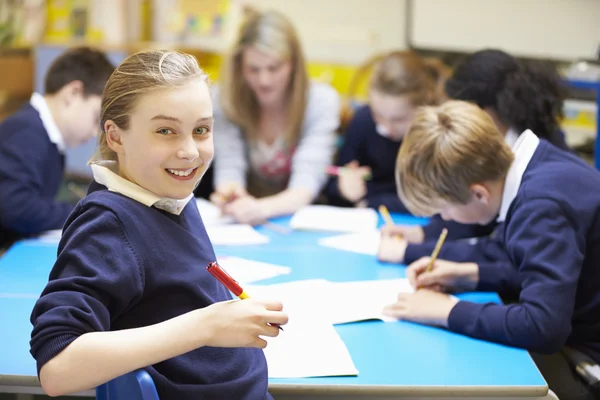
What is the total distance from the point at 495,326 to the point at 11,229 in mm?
1414

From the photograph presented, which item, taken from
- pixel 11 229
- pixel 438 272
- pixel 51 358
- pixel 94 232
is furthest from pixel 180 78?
pixel 11 229

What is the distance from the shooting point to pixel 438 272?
1664 millimetres

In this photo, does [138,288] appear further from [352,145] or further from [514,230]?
[352,145]

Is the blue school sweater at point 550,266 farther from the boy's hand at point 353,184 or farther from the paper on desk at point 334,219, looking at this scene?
the boy's hand at point 353,184

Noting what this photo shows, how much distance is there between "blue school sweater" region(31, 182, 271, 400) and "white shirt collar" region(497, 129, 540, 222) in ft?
2.28

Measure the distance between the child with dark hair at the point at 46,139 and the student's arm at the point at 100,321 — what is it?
108 centimetres

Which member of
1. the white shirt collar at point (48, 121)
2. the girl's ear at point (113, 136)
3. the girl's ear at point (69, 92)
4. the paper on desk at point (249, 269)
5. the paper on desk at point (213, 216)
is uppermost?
the girl's ear at point (113, 136)

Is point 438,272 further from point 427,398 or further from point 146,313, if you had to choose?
point 146,313

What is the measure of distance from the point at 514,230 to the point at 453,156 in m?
0.21

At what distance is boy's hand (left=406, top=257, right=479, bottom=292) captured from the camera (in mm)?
1666

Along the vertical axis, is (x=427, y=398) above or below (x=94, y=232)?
below

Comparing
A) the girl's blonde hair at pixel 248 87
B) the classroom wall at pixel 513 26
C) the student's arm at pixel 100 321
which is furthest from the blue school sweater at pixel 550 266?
the classroom wall at pixel 513 26

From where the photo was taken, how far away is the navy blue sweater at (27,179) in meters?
1.97

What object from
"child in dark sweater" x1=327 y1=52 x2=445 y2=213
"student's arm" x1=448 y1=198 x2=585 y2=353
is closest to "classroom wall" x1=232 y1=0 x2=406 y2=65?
"child in dark sweater" x1=327 y1=52 x2=445 y2=213
